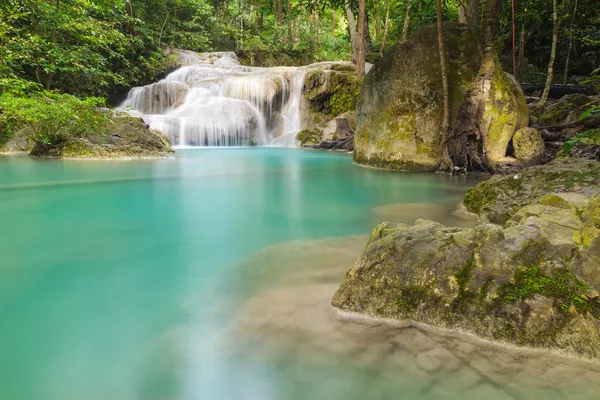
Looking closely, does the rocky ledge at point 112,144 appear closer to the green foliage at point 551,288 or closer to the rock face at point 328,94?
the rock face at point 328,94

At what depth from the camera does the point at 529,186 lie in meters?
3.85

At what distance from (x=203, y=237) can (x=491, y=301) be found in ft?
8.61

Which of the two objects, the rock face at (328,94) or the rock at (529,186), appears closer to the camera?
the rock at (529,186)

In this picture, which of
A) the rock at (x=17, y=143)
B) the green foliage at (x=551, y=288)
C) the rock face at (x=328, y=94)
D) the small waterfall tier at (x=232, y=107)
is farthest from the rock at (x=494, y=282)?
the small waterfall tier at (x=232, y=107)

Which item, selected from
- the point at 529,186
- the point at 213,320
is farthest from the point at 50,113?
the point at 529,186

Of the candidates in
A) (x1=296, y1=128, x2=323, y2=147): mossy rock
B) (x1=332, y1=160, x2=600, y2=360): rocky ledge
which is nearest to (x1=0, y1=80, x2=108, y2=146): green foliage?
(x1=332, y1=160, x2=600, y2=360): rocky ledge

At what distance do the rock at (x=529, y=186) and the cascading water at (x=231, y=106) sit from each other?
13782 millimetres

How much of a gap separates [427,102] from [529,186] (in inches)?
162

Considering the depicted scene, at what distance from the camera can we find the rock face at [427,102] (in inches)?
275

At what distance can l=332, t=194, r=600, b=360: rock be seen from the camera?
160cm

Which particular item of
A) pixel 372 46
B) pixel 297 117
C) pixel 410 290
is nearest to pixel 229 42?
pixel 372 46

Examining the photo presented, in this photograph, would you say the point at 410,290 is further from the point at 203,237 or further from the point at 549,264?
the point at 203,237

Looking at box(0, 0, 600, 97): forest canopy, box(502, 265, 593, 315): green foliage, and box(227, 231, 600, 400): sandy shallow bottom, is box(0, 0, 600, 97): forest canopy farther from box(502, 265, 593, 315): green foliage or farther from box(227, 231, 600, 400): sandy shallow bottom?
box(227, 231, 600, 400): sandy shallow bottom

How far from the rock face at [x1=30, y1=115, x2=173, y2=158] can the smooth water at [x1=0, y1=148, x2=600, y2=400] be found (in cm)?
637
